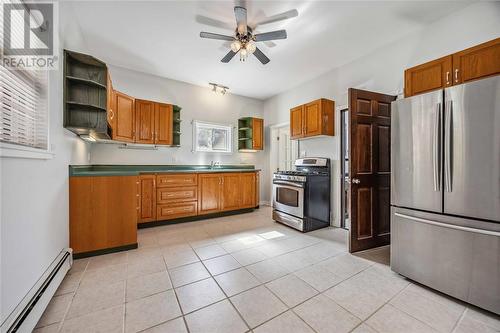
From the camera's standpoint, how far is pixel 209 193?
12.8 feet

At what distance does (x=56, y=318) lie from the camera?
1.36 metres

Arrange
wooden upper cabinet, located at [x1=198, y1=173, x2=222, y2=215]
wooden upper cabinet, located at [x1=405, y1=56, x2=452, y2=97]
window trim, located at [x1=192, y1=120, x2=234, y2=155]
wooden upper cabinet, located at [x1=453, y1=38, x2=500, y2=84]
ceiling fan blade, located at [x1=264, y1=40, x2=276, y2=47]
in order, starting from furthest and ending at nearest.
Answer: window trim, located at [x1=192, y1=120, x2=234, y2=155], wooden upper cabinet, located at [x1=198, y1=173, x2=222, y2=215], ceiling fan blade, located at [x1=264, y1=40, x2=276, y2=47], wooden upper cabinet, located at [x1=405, y1=56, x2=452, y2=97], wooden upper cabinet, located at [x1=453, y1=38, x2=500, y2=84]

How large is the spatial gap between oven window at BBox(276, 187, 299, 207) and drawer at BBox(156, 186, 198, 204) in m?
1.61

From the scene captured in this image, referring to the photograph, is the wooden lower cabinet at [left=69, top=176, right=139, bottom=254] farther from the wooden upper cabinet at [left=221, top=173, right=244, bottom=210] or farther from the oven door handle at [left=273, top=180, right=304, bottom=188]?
the oven door handle at [left=273, top=180, right=304, bottom=188]

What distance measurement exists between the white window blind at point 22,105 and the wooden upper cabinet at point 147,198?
1760 mm

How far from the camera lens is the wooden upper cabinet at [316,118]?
3.50 metres

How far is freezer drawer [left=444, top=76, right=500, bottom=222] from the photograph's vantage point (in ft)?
4.59

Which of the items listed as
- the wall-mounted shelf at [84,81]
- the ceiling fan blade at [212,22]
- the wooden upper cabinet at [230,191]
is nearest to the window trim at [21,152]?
the wall-mounted shelf at [84,81]

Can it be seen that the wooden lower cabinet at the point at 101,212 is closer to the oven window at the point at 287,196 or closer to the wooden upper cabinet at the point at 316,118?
the oven window at the point at 287,196

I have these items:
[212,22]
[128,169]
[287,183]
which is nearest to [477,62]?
[287,183]

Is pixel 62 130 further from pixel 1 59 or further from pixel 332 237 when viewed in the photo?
pixel 332 237

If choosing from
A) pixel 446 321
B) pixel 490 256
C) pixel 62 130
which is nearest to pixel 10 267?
pixel 62 130

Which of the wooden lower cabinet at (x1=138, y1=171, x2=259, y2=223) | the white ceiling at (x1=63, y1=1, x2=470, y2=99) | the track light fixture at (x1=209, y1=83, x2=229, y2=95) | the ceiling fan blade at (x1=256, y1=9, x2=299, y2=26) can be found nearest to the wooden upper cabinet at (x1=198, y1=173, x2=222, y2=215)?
the wooden lower cabinet at (x1=138, y1=171, x2=259, y2=223)

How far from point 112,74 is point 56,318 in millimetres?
3791
